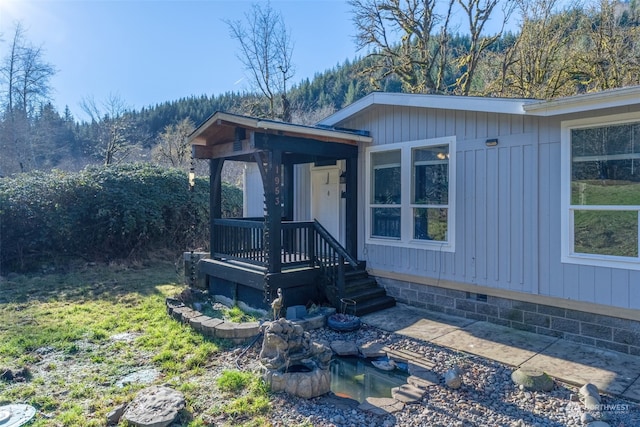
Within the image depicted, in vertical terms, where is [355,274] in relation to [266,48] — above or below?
below

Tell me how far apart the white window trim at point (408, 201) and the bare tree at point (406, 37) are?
8.84 m

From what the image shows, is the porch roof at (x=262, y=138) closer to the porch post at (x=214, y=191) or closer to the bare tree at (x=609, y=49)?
the porch post at (x=214, y=191)

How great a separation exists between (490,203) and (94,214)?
370 inches

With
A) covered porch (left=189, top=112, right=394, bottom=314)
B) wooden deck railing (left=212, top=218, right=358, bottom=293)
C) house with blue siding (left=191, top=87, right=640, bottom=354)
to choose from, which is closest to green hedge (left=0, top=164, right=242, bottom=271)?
covered porch (left=189, top=112, right=394, bottom=314)

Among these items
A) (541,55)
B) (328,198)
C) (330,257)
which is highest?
(541,55)

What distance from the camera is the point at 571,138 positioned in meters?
4.85

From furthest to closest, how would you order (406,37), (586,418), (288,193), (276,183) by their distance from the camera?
(406,37)
(288,193)
(276,183)
(586,418)

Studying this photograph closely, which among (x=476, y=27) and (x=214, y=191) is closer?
(x=214, y=191)

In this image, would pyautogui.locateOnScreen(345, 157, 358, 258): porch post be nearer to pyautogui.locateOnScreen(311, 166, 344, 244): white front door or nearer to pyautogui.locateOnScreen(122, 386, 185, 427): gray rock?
pyautogui.locateOnScreen(311, 166, 344, 244): white front door

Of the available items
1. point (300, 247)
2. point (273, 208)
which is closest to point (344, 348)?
point (300, 247)

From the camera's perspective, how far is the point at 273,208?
235 inches

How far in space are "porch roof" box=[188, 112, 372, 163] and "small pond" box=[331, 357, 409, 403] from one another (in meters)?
3.24

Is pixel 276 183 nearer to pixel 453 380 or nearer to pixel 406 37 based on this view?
pixel 453 380

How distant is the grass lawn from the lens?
349cm
